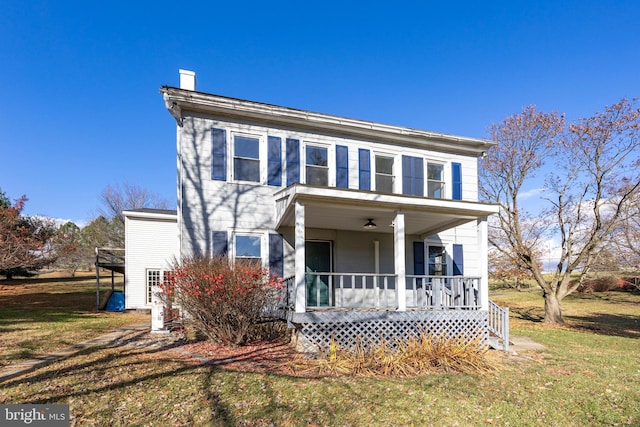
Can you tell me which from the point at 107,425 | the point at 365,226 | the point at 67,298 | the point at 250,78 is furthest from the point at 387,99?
the point at 67,298

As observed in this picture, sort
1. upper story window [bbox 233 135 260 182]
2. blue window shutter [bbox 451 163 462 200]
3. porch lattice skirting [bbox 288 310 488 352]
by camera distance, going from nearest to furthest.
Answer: porch lattice skirting [bbox 288 310 488 352] → upper story window [bbox 233 135 260 182] → blue window shutter [bbox 451 163 462 200]

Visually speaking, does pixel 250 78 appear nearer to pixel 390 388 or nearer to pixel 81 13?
pixel 81 13

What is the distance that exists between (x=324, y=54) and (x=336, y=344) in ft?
41.7

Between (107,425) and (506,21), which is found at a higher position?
(506,21)

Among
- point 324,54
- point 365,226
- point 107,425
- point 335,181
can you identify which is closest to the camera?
point 107,425

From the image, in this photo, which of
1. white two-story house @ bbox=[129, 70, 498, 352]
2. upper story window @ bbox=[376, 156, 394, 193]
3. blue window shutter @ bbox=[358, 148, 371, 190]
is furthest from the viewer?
upper story window @ bbox=[376, 156, 394, 193]

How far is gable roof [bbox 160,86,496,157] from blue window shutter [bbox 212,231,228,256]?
306cm

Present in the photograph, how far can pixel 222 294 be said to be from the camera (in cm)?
728

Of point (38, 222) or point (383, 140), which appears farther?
point (38, 222)

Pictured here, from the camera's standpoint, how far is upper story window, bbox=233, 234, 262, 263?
9.62 metres

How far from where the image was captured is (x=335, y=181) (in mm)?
10602

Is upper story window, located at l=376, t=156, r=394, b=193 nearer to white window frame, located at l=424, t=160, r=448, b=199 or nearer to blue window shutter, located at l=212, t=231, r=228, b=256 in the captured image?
white window frame, located at l=424, t=160, r=448, b=199

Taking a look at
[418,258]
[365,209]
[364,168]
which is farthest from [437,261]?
[365,209]

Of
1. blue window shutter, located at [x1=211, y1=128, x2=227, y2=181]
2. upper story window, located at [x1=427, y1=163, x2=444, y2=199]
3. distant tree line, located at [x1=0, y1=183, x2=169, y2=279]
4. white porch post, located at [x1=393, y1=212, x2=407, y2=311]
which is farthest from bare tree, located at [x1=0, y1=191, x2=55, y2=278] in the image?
upper story window, located at [x1=427, y1=163, x2=444, y2=199]
